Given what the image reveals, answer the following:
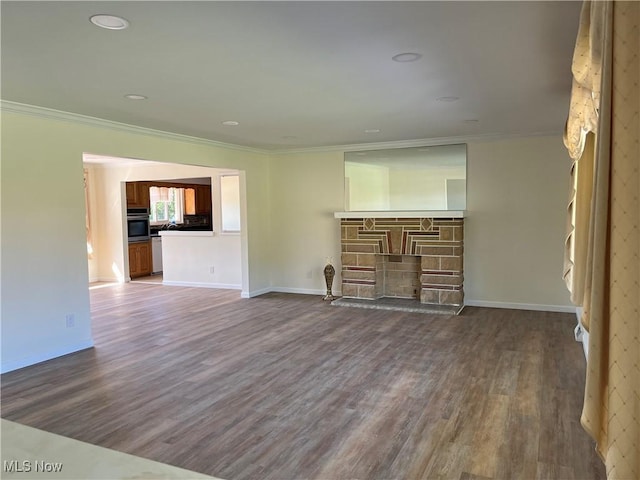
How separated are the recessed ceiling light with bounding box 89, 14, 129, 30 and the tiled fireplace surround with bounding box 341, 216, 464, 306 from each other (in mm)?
4781

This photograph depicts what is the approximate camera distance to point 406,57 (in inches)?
115

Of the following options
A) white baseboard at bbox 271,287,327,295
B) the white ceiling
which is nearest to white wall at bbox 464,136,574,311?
the white ceiling

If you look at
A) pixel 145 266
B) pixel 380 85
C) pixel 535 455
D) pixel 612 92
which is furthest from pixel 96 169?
pixel 612 92

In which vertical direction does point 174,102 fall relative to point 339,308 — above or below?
above

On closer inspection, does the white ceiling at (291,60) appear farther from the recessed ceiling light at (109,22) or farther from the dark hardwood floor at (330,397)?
the dark hardwood floor at (330,397)

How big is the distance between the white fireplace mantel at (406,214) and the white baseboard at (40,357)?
12.3ft

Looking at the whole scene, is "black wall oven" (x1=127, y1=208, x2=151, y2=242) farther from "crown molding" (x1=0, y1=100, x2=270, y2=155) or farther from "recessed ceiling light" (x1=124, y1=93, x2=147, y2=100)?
"recessed ceiling light" (x1=124, y1=93, x2=147, y2=100)

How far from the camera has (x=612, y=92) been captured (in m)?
1.13

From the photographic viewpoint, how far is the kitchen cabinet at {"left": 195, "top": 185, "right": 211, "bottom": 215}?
1207cm

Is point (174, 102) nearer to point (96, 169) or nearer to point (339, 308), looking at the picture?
point (339, 308)

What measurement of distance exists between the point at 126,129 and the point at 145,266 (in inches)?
215

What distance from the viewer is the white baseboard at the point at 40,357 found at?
160 inches

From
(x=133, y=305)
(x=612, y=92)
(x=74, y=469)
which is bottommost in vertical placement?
(x=133, y=305)

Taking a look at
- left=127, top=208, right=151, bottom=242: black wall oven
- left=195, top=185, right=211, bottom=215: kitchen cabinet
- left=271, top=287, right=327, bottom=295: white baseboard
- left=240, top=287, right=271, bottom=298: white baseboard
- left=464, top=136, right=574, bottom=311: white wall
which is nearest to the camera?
left=464, top=136, right=574, bottom=311: white wall
